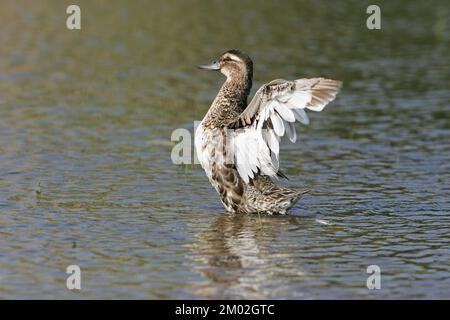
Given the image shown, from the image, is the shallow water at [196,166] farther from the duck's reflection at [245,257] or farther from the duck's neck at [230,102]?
the duck's neck at [230,102]

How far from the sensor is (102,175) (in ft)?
36.6

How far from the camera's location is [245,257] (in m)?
8.23

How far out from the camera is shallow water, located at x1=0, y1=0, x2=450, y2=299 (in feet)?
25.7

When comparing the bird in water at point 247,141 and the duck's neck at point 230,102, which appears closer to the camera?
the bird in water at point 247,141

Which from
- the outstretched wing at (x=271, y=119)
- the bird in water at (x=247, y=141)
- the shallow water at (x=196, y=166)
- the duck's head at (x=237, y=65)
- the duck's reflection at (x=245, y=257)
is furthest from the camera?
the duck's head at (x=237, y=65)

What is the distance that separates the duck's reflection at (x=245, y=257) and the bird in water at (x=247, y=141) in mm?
191

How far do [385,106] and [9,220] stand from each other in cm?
717

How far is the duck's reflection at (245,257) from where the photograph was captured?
7391mm

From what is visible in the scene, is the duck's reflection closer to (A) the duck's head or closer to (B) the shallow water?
(B) the shallow water

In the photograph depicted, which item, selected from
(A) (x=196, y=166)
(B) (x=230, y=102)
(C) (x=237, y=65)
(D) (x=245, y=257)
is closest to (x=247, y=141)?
(B) (x=230, y=102)

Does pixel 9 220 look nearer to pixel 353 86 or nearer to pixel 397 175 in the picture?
pixel 397 175

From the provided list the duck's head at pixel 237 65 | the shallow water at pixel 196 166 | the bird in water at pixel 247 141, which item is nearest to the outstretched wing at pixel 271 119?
the bird in water at pixel 247 141

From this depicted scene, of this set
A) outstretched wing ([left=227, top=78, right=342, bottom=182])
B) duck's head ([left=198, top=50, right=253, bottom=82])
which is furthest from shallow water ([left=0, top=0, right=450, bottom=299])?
duck's head ([left=198, top=50, right=253, bottom=82])

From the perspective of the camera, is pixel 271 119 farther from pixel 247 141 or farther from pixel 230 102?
pixel 230 102
